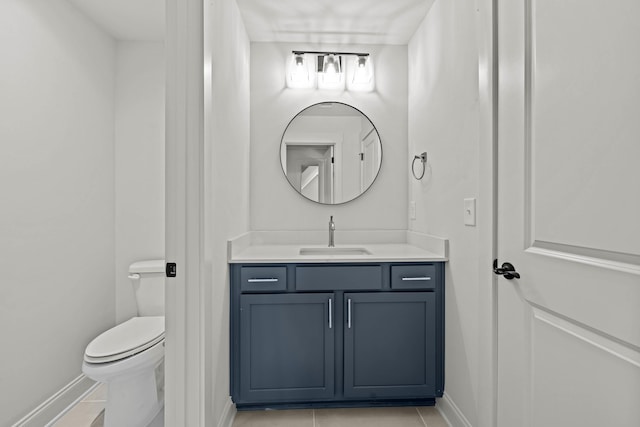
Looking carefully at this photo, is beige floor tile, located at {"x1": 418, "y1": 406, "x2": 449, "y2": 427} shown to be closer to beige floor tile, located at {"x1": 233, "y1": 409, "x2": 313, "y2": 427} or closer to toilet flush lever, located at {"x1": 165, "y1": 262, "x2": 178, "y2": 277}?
beige floor tile, located at {"x1": 233, "y1": 409, "x2": 313, "y2": 427}

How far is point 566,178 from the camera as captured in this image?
1.08 m

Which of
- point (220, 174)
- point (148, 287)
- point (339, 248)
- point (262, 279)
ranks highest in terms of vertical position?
point (220, 174)

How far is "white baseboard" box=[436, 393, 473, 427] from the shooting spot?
183 cm

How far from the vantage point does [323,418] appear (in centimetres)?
205

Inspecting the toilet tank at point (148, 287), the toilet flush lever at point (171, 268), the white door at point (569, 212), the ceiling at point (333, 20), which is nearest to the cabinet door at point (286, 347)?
the toilet flush lever at point (171, 268)

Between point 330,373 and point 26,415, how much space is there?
1.54 m

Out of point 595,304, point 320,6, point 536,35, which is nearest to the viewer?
point 595,304

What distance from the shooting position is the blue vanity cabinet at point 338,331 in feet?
6.71

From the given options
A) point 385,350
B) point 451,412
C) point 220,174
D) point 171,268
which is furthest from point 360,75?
point 451,412

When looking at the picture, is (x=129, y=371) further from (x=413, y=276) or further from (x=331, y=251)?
(x=413, y=276)

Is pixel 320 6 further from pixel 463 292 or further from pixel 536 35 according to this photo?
pixel 463 292

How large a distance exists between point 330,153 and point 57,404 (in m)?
2.27

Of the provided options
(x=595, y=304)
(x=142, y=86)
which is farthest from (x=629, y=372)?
(x=142, y=86)

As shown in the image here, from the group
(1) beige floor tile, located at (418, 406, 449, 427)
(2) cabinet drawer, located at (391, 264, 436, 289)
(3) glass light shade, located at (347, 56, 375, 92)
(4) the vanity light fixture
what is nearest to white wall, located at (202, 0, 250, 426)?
(4) the vanity light fixture
